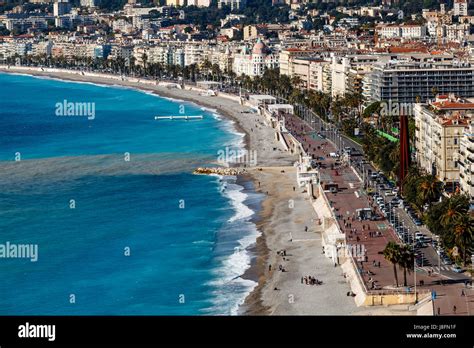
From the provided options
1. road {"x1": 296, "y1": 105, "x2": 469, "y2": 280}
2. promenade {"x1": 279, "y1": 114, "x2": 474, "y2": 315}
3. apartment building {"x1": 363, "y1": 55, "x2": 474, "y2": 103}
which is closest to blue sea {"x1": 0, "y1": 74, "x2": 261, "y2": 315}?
promenade {"x1": 279, "y1": 114, "x2": 474, "y2": 315}

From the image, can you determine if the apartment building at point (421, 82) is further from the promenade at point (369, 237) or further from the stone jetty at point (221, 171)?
the stone jetty at point (221, 171)

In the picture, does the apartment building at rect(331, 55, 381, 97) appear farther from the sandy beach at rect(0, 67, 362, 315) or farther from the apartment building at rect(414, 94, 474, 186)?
the apartment building at rect(414, 94, 474, 186)

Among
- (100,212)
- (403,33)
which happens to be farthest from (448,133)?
(403,33)

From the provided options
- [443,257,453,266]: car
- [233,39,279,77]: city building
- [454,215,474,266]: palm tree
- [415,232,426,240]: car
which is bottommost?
[443,257,453,266]: car

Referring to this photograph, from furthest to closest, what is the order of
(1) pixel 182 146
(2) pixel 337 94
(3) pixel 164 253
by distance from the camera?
(2) pixel 337 94, (1) pixel 182 146, (3) pixel 164 253

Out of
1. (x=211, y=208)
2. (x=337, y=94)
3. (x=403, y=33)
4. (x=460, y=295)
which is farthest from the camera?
(x=403, y=33)

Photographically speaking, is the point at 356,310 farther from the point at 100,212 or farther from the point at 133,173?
the point at 133,173
